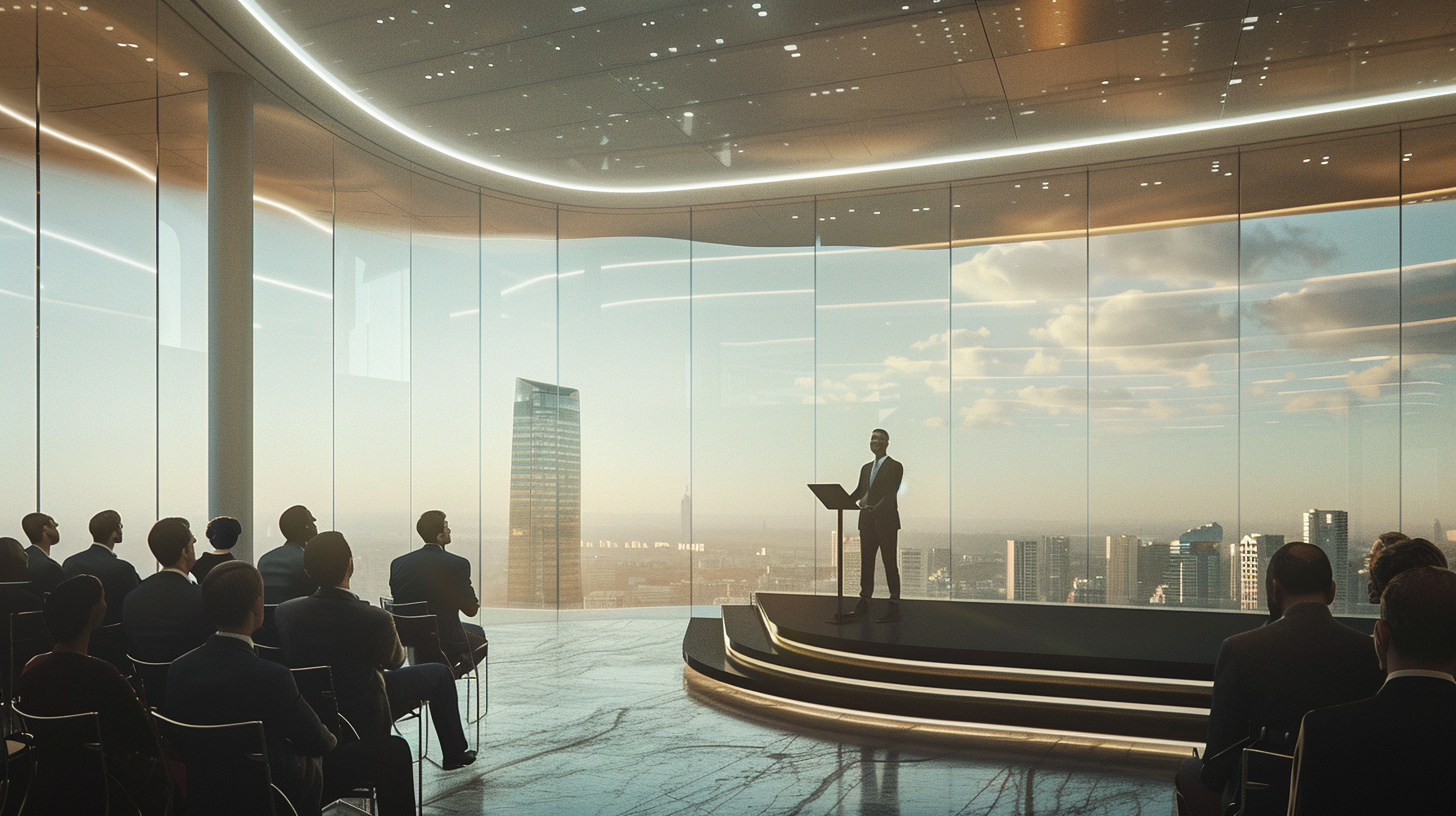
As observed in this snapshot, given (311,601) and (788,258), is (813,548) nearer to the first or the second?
(788,258)

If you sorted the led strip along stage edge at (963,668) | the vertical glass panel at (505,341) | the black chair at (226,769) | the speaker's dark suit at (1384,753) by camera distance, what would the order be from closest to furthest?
the speaker's dark suit at (1384,753)
the black chair at (226,769)
the led strip along stage edge at (963,668)
the vertical glass panel at (505,341)

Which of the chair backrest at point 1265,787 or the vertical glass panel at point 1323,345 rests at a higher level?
the vertical glass panel at point 1323,345

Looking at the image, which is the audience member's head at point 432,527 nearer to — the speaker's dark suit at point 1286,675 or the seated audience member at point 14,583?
the seated audience member at point 14,583

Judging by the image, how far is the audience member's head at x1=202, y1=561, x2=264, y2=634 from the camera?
2.60 m

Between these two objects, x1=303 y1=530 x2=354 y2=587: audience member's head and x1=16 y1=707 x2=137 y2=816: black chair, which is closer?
x1=16 y1=707 x2=137 y2=816: black chair

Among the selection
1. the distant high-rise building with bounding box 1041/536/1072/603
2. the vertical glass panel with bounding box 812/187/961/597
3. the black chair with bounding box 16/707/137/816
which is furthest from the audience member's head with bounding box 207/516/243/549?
the distant high-rise building with bounding box 1041/536/1072/603

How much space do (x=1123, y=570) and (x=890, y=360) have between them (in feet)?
9.68

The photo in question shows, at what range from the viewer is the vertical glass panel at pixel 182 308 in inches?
241

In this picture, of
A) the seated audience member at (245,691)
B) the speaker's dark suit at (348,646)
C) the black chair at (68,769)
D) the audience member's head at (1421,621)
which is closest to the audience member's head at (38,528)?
the speaker's dark suit at (348,646)

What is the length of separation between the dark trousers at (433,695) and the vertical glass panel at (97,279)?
284 centimetres

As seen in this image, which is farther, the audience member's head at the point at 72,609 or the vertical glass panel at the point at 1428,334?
the vertical glass panel at the point at 1428,334

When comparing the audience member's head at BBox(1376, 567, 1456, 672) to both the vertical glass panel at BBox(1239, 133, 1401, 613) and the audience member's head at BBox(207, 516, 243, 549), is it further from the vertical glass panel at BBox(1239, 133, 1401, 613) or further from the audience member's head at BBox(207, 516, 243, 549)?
the vertical glass panel at BBox(1239, 133, 1401, 613)

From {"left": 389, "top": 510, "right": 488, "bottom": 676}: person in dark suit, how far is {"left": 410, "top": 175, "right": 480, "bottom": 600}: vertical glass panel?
3.91m

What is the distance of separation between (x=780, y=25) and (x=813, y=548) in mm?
5437
